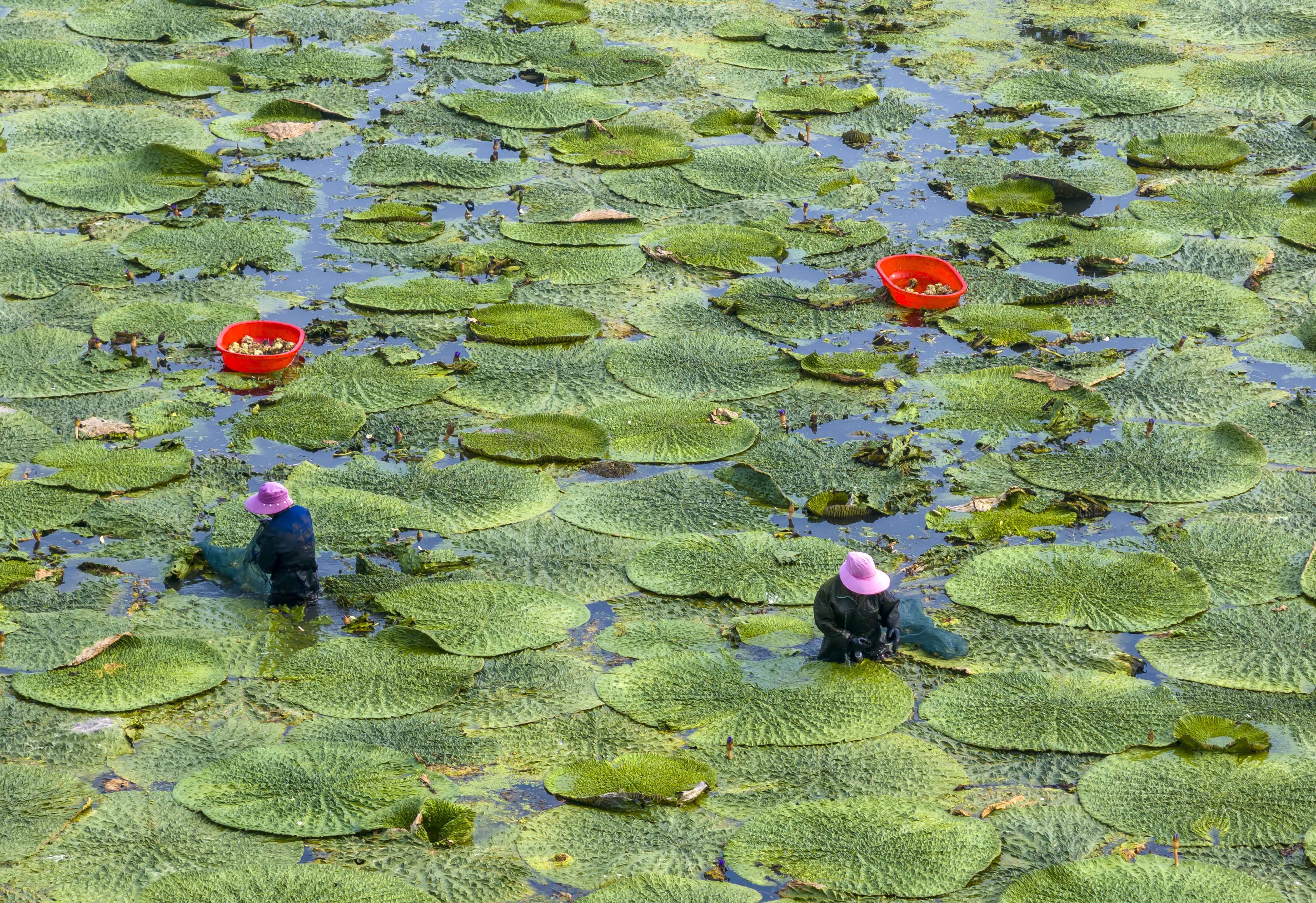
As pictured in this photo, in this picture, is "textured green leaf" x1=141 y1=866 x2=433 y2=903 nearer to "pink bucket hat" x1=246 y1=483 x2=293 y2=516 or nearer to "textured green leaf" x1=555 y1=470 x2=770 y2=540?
"pink bucket hat" x1=246 y1=483 x2=293 y2=516

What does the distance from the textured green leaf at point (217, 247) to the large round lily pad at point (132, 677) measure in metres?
3.94

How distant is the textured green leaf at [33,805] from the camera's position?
521 centimetres

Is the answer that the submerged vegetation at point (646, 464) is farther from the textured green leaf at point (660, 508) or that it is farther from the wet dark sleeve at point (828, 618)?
the wet dark sleeve at point (828, 618)

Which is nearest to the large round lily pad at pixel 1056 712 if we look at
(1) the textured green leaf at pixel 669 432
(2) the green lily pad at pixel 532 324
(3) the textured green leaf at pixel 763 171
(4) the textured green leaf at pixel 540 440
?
(1) the textured green leaf at pixel 669 432

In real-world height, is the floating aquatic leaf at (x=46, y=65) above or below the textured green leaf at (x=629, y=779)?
above

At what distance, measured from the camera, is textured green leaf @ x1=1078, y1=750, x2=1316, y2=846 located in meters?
5.51

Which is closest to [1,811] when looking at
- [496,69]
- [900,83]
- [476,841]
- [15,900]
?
[15,900]

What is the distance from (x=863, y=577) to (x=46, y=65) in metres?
9.47

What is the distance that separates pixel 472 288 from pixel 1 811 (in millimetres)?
4999

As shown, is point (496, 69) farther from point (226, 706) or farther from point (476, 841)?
point (476, 841)

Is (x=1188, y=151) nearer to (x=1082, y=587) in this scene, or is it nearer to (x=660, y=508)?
(x=1082, y=587)

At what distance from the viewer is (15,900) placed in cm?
496

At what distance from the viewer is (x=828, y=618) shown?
6418 mm

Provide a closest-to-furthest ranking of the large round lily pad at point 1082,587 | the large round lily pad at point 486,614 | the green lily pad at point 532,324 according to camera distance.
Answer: the large round lily pad at point 486,614 < the large round lily pad at point 1082,587 < the green lily pad at point 532,324
